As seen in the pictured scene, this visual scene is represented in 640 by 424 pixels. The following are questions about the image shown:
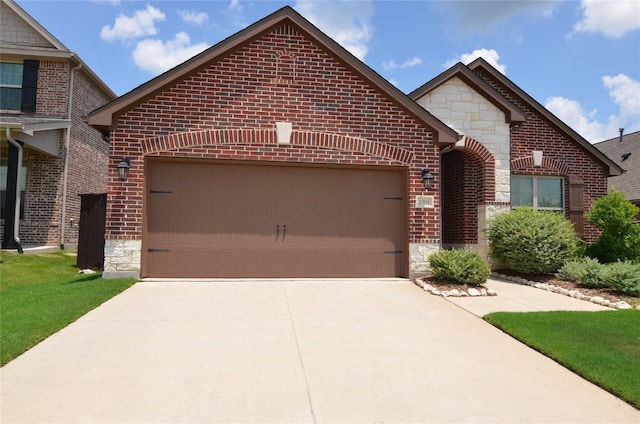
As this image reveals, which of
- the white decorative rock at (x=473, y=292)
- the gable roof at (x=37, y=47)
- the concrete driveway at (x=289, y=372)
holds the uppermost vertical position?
the gable roof at (x=37, y=47)

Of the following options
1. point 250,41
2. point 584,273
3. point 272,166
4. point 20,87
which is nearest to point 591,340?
point 584,273

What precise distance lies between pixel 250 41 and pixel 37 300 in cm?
632

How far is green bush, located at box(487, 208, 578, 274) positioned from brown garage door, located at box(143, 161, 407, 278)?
272cm

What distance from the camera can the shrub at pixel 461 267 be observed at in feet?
26.3

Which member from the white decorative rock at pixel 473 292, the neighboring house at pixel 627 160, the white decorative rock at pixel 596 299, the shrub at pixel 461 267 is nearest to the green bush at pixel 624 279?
the white decorative rock at pixel 596 299

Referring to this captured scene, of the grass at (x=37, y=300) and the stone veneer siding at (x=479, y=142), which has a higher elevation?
the stone veneer siding at (x=479, y=142)

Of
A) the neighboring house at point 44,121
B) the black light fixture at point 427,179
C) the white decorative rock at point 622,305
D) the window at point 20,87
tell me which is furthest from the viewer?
the window at point 20,87

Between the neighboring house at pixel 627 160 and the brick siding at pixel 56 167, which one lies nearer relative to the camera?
the brick siding at pixel 56 167

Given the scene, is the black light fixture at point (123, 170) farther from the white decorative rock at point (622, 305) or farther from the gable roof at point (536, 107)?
the gable roof at point (536, 107)

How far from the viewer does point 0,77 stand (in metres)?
14.4

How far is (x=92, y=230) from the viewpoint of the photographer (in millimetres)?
10891

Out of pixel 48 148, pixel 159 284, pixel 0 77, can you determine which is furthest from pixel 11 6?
pixel 159 284

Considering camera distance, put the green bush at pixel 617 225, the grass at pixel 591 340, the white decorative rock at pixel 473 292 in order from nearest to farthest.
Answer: the grass at pixel 591 340
the white decorative rock at pixel 473 292
the green bush at pixel 617 225

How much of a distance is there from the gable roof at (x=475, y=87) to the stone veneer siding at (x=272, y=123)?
7.57ft
